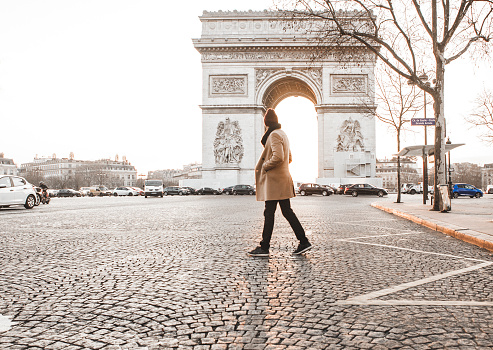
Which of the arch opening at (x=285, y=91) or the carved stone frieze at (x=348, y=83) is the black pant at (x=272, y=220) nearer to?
→ the carved stone frieze at (x=348, y=83)

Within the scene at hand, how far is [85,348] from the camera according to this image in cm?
255

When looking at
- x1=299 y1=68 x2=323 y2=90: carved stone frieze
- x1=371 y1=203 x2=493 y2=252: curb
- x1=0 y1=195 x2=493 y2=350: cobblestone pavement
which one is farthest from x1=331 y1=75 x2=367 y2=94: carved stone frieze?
x1=0 y1=195 x2=493 y2=350: cobblestone pavement

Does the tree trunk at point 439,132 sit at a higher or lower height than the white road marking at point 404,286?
higher

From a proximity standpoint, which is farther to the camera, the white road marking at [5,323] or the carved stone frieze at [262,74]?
the carved stone frieze at [262,74]

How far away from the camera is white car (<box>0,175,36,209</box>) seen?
681 inches

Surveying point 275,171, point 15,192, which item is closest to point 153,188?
point 15,192

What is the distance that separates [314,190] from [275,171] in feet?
105

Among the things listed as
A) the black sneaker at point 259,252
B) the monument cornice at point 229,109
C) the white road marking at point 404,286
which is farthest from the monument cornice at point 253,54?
the white road marking at point 404,286

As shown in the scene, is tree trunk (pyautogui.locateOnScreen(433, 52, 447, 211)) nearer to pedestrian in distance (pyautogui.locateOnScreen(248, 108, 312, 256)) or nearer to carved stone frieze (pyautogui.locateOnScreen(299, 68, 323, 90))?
pedestrian in distance (pyautogui.locateOnScreen(248, 108, 312, 256))

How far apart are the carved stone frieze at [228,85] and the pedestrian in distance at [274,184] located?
34368 millimetres

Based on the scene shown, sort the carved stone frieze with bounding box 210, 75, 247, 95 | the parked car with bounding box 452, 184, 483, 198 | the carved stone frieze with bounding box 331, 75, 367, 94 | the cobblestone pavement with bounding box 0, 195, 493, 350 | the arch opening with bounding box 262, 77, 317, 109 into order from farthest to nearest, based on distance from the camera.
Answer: the arch opening with bounding box 262, 77, 317, 109 → the carved stone frieze with bounding box 210, 75, 247, 95 → the carved stone frieze with bounding box 331, 75, 367, 94 → the parked car with bounding box 452, 184, 483, 198 → the cobblestone pavement with bounding box 0, 195, 493, 350

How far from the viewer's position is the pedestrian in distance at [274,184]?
5664 mm

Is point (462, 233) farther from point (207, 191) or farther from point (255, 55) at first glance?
point (207, 191)

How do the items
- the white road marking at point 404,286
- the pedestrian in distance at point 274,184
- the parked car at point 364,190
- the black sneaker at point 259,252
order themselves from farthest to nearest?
the parked car at point 364,190 → the pedestrian in distance at point 274,184 → the black sneaker at point 259,252 → the white road marking at point 404,286
